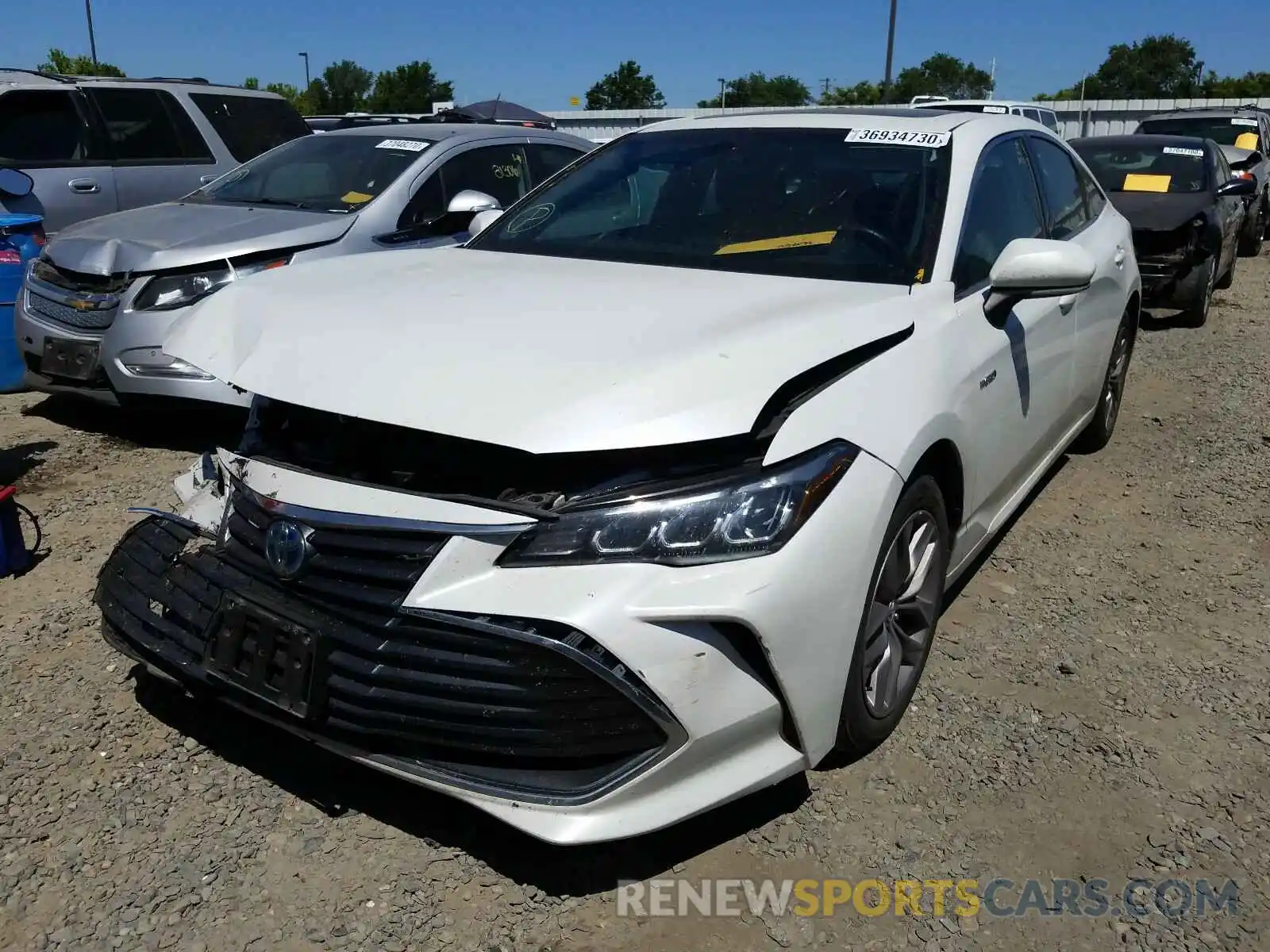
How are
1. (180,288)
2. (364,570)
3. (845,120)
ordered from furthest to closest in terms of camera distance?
(180,288)
(845,120)
(364,570)

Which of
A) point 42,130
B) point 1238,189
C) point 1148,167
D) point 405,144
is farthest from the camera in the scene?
point 1148,167

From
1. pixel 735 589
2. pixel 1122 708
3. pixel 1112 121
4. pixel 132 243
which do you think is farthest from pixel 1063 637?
pixel 1112 121

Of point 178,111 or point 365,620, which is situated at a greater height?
point 178,111

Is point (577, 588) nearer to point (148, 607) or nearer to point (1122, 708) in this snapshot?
point (148, 607)

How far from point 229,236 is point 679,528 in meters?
4.01

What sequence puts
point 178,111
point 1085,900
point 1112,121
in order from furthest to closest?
point 1112,121, point 178,111, point 1085,900

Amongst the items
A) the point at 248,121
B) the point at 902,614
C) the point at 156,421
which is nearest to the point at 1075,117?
the point at 248,121

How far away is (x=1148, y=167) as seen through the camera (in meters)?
9.37

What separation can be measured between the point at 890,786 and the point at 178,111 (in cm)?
756

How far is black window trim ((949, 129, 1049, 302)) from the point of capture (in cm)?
308

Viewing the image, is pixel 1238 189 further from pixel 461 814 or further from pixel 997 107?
pixel 461 814

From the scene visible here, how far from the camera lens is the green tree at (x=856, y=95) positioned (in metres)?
51.0

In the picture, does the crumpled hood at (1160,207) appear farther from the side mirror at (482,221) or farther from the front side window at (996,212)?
the side mirror at (482,221)

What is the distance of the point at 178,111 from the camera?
26.3 feet
